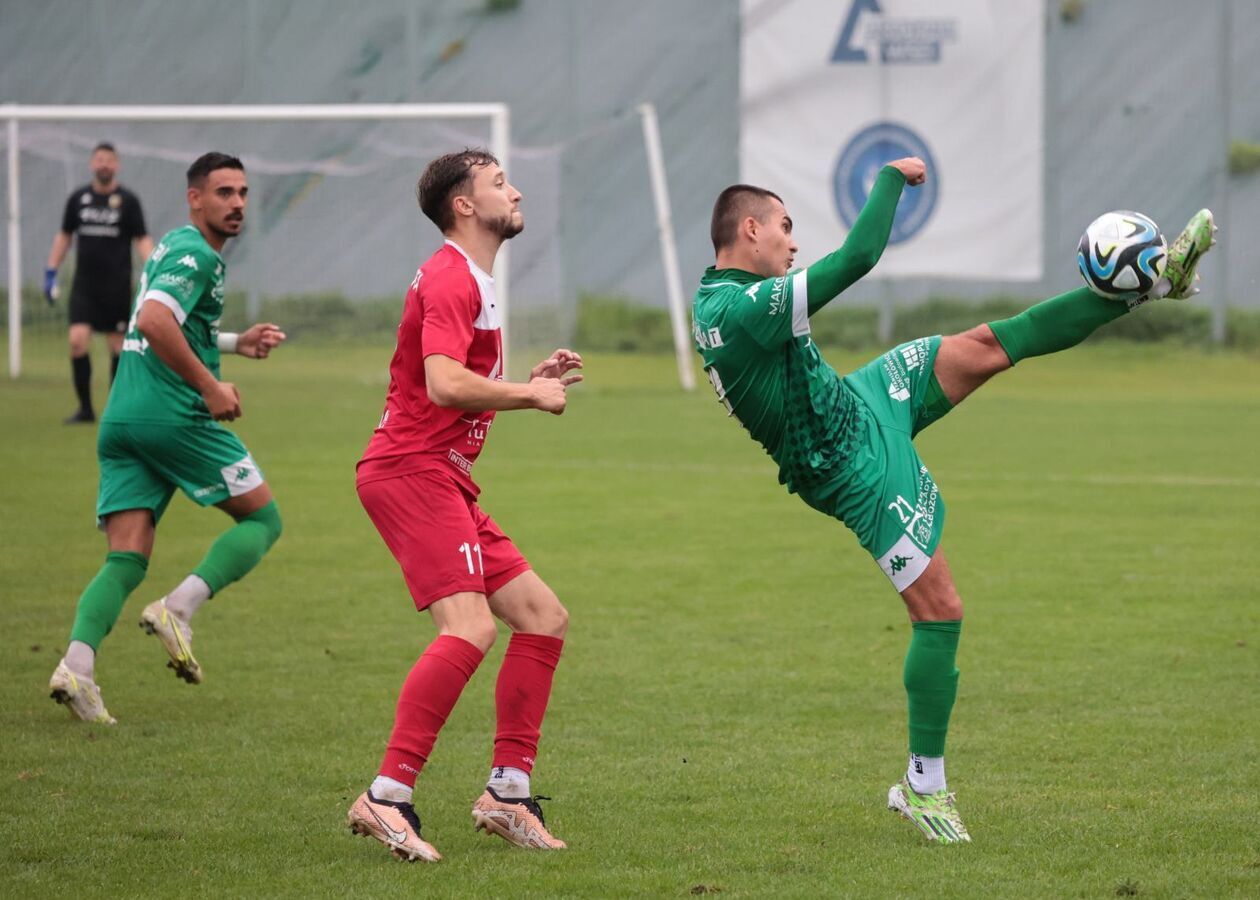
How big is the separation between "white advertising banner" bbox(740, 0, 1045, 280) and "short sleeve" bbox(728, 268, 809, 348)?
65.1 ft

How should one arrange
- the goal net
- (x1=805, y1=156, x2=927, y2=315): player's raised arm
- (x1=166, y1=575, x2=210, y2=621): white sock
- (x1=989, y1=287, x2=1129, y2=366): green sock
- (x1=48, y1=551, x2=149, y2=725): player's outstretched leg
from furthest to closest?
the goal net, (x1=166, y1=575, x2=210, y2=621): white sock, (x1=48, y1=551, x2=149, y2=725): player's outstretched leg, (x1=989, y1=287, x2=1129, y2=366): green sock, (x1=805, y1=156, x2=927, y2=315): player's raised arm

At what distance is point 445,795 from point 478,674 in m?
1.77

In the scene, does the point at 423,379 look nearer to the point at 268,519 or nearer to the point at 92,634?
the point at 92,634

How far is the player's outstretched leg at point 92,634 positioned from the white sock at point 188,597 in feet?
0.61

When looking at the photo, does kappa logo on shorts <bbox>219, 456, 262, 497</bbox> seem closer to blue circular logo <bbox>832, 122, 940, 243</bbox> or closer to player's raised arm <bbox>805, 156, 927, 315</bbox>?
player's raised arm <bbox>805, 156, 927, 315</bbox>

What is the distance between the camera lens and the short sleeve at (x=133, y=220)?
54.1 feet

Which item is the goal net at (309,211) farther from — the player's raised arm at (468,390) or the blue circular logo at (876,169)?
the player's raised arm at (468,390)

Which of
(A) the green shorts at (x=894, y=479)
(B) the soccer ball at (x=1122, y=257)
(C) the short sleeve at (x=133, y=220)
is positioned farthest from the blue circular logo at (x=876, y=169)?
(B) the soccer ball at (x=1122, y=257)

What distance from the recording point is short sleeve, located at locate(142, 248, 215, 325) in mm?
6562

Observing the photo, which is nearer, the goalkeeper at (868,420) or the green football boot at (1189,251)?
the goalkeeper at (868,420)

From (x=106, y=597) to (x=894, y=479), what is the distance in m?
3.22

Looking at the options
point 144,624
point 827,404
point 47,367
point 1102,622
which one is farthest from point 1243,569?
point 47,367

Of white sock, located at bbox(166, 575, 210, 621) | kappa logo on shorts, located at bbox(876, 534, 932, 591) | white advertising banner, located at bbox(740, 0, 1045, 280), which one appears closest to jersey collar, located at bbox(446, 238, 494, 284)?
kappa logo on shorts, located at bbox(876, 534, 932, 591)

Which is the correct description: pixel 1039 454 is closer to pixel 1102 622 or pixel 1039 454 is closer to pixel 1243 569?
pixel 1243 569
